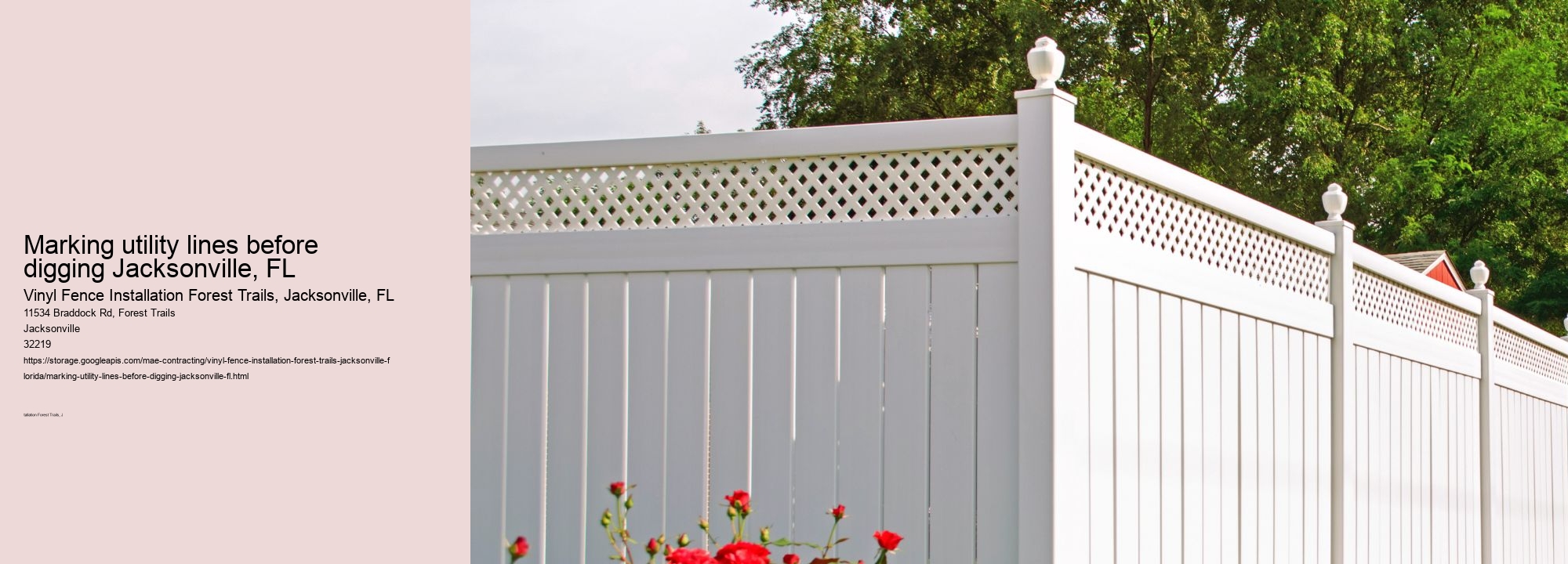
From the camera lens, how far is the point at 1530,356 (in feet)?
28.4

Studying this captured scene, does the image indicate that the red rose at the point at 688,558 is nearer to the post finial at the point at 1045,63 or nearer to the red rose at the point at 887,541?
the red rose at the point at 887,541

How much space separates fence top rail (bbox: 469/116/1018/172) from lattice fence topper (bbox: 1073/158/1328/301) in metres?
0.33

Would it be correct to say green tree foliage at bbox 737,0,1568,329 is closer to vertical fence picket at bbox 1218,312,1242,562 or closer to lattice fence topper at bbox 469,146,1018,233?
vertical fence picket at bbox 1218,312,1242,562

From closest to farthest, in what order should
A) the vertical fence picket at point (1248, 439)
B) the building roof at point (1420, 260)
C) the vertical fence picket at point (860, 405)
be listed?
the vertical fence picket at point (860, 405)
the vertical fence picket at point (1248, 439)
the building roof at point (1420, 260)

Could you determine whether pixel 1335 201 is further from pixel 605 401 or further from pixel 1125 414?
pixel 605 401

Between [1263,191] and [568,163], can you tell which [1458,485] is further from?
[1263,191]

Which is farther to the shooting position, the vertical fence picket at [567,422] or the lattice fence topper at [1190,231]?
the vertical fence picket at [567,422]

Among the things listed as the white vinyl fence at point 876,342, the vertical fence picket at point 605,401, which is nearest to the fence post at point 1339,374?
the white vinyl fence at point 876,342

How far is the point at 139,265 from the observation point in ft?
9.58

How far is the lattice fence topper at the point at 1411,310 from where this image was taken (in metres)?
6.08

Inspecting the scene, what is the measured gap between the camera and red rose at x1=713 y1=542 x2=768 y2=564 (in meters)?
2.39

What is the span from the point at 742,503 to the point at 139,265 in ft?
4.32

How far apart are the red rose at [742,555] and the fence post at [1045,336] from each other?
1397mm

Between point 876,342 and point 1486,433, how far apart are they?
5017 mm
